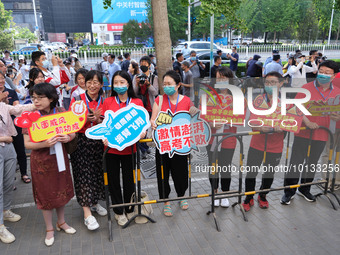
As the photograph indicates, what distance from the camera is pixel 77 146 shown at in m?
3.43

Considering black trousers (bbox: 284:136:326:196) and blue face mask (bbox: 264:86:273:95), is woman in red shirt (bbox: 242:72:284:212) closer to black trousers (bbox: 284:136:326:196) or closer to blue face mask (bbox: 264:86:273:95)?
blue face mask (bbox: 264:86:273:95)

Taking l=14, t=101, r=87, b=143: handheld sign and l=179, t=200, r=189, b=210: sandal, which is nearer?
l=14, t=101, r=87, b=143: handheld sign

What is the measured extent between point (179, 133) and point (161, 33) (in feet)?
7.68

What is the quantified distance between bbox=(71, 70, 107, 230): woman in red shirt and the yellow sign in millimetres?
299

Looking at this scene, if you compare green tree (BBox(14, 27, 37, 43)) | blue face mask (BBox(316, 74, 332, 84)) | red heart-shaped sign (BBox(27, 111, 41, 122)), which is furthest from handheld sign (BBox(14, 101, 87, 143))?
green tree (BBox(14, 27, 37, 43))

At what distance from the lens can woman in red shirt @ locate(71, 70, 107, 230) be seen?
3.44m

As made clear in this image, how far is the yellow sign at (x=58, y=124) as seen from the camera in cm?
292

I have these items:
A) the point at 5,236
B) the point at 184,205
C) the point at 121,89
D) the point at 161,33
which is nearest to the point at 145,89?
the point at 161,33

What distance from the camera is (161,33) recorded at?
4.95 metres

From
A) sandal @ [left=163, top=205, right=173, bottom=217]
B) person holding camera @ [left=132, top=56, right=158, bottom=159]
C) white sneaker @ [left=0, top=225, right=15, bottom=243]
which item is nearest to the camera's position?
white sneaker @ [left=0, top=225, right=15, bottom=243]

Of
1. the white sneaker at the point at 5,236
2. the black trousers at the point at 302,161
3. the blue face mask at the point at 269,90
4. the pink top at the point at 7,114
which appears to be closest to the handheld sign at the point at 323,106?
the black trousers at the point at 302,161

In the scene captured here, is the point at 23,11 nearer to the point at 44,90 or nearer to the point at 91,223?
the point at 44,90

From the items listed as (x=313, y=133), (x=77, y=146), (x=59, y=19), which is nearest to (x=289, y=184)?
(x=313, y=133)

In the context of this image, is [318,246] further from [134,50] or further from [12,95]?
[134,50]
